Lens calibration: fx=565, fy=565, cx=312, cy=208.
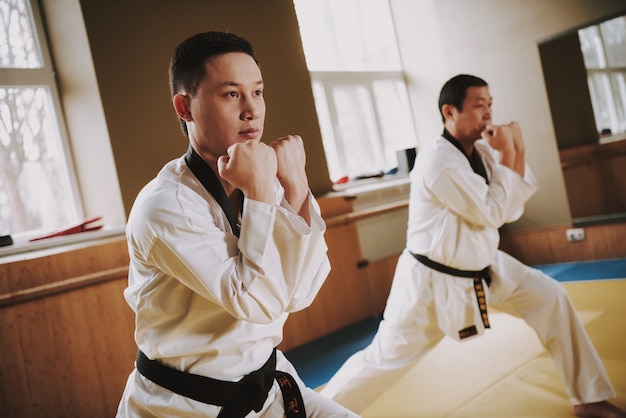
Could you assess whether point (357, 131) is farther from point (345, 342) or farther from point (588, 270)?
point (588, 270)

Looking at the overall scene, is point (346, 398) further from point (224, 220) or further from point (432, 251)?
point (224, 220)

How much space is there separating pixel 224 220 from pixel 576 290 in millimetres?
3934

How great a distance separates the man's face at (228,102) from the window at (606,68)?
16.8 ft

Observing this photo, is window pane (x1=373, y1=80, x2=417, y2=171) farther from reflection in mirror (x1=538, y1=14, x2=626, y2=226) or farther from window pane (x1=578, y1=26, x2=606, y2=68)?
window pane (x1=578, y1=26, x2=606, y2=68)

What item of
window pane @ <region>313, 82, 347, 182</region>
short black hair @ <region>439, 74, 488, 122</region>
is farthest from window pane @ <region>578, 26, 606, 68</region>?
short black hair @ <region>439, 74, 488, 122</region>

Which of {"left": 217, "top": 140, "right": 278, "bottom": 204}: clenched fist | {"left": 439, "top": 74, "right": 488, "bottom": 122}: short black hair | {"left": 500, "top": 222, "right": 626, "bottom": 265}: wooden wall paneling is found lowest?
{"left": 500, "top": 222, "right": 626, "bottom": 265}: wooden wall paneling

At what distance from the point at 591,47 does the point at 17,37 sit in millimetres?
5244

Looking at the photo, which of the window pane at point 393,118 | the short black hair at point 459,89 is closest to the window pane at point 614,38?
the window pane at point 393,118

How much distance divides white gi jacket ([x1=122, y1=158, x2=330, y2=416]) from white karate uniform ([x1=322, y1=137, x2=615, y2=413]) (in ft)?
4.47

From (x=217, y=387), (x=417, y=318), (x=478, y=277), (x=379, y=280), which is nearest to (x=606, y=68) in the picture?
(x=379, y=280)

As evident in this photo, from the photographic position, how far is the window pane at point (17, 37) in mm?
3715

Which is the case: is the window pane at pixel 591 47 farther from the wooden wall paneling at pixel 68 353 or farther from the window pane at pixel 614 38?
the wooden wall paneling at pixel 68 353

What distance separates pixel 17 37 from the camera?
3.78 meters

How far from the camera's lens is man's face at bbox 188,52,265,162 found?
139 cm
